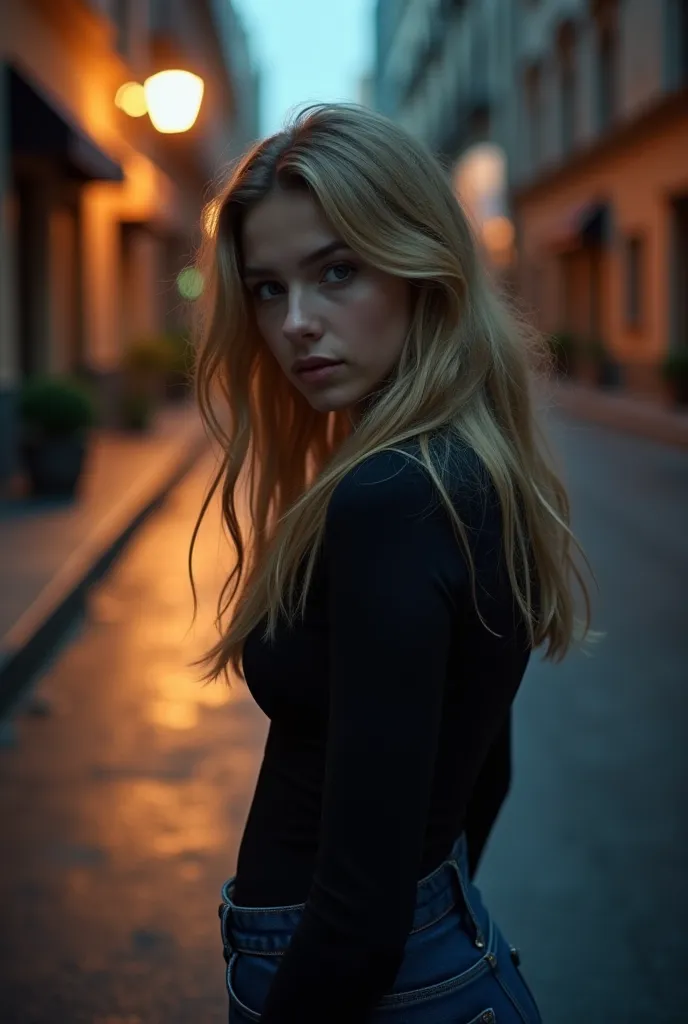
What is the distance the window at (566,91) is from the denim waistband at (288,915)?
3163 cm

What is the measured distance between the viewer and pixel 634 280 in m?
26.9

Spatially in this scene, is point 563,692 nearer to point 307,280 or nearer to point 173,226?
point 307,280

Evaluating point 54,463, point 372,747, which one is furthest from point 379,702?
point 54,463

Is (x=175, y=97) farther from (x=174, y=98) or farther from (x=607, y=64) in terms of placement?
(x=607, y=64)

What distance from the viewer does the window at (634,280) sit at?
2636cm

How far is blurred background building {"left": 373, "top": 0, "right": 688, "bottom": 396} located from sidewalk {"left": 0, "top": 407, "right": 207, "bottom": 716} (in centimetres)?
820

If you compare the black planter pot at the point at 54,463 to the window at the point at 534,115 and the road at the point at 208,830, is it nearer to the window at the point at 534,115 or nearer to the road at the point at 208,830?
the road at the point at 208,830

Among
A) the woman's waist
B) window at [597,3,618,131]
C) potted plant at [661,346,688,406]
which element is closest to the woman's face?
the woman's waist

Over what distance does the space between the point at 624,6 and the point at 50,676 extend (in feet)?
75.7

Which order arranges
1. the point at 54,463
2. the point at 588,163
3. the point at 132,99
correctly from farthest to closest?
1. the point at 588,163
2. the point at 132,99
3. the point at 54,463

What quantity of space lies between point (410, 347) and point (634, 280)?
86.2 feet

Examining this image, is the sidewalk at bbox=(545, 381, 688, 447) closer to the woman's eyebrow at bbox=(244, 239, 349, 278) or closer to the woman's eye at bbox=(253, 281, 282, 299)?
the woman's eye at bbox=(253, 281, 282, 299)

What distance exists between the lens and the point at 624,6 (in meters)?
26.0

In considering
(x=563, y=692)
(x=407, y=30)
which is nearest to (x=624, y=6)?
(x=563, y=692)
